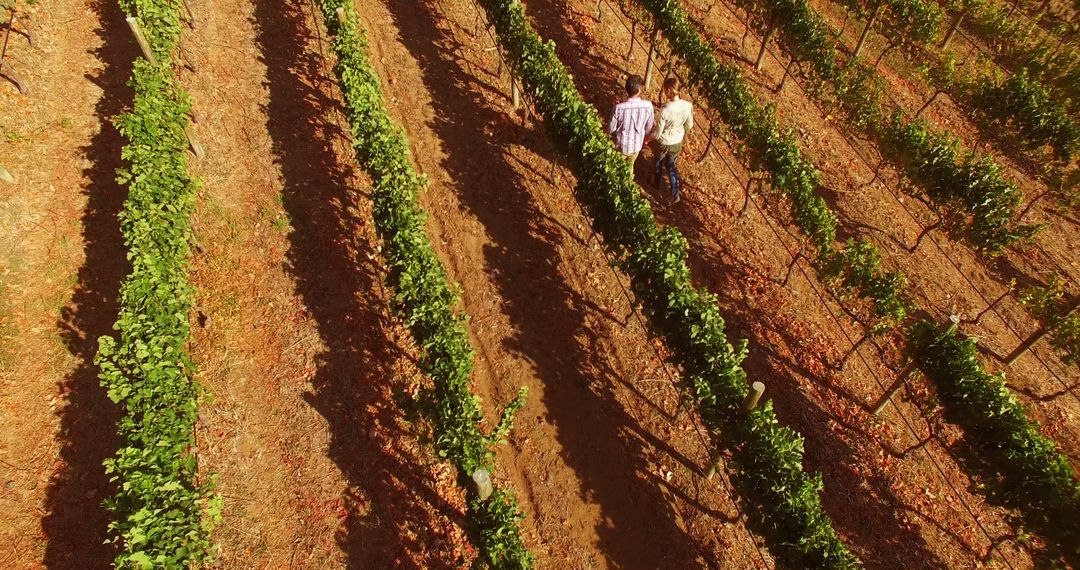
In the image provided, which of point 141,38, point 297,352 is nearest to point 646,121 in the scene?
point 297,352

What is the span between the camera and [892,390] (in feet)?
32.4

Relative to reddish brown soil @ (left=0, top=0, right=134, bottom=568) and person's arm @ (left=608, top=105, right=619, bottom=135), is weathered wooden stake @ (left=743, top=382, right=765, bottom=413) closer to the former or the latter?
person's arm @ (left=608, top=105, right=619, bottom=135)

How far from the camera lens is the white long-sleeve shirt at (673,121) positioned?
12.0m

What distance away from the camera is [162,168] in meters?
10.7

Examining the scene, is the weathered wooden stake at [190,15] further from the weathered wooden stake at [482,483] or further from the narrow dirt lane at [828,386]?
the weathered wooden stake at [482,483]

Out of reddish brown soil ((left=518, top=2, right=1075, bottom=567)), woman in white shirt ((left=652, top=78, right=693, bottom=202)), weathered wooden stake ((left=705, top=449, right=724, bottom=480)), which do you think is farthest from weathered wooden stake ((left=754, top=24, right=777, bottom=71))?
weathered wooden stake ((left=705, top=449, right=724, bottom=480))

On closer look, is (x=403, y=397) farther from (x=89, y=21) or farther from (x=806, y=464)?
(x=89, y=21)

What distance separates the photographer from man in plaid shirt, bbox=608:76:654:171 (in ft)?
38.5

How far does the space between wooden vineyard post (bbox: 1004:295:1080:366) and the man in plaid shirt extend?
336 inches

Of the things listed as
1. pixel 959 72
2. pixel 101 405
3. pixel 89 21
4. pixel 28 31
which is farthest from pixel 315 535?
pixel 959 72

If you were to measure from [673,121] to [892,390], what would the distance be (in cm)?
696

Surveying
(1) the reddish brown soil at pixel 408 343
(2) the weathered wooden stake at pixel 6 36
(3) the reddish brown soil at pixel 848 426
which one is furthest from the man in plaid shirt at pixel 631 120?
(2) the weathered wooden stake at pixel 6 36

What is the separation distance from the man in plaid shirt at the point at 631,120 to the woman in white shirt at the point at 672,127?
323 mm

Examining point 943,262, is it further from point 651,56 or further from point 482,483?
point 482,483
